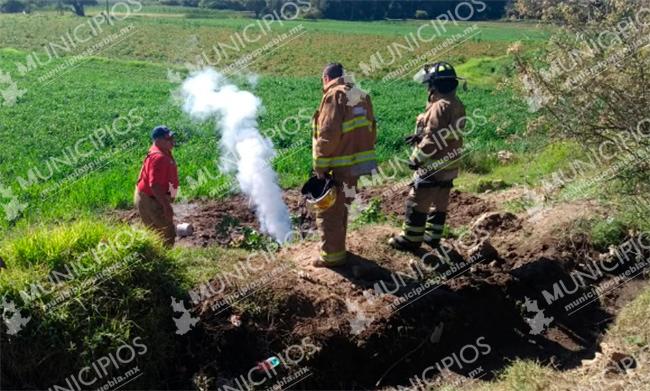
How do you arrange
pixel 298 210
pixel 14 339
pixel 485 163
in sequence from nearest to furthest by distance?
pixel 14 339 < pixel 298 210 < pixel 485 163

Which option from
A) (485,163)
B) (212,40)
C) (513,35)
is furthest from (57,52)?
(485,163)

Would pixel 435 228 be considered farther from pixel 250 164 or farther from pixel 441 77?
pixel 250 164

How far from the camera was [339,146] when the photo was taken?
5.88m

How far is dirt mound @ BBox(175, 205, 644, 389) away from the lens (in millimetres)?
5508

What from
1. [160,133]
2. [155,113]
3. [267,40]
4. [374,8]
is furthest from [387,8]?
[160,133]

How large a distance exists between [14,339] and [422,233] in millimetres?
3971

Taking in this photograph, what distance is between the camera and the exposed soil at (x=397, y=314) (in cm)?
551

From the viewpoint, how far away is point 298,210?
987 centimetres

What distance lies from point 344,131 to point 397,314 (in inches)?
69.8

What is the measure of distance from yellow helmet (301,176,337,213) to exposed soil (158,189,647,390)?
72 cm

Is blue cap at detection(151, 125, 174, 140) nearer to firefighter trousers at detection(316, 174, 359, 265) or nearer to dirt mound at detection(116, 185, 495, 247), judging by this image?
firefighter trousers at detection(316, 174, 359, 265)

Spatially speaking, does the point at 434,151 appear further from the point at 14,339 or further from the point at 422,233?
the point at 14,339

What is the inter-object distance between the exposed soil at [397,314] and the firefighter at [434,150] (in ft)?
1.23

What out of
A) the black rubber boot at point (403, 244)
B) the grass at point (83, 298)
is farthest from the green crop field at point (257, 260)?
the black rubber boot at point (403, 244)
